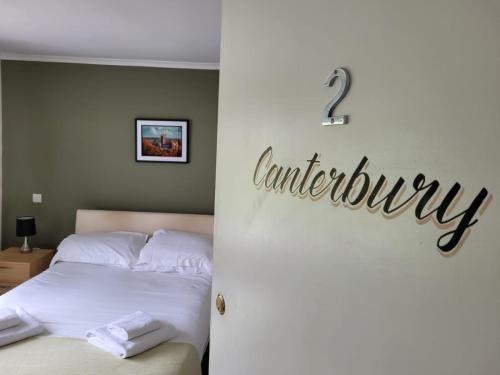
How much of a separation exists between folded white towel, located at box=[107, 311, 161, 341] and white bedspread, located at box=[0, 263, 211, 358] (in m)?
0.15

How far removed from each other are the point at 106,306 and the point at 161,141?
1.66 m

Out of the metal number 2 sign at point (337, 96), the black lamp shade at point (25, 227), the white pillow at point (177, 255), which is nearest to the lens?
the metal number 2 sign at point (337, 96)

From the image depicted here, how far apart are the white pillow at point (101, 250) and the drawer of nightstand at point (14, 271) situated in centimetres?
21

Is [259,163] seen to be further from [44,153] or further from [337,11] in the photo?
[44,153]

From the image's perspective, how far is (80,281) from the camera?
2719mm

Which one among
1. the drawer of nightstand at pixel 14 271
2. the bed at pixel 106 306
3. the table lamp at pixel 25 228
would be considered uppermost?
the table lamp at pixel 25 228

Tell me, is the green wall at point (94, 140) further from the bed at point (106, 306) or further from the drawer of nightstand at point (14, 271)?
the drawer of nightstand at point (14, 271)

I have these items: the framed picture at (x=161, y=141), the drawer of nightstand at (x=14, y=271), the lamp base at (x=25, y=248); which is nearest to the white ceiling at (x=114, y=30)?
the framed picture at (x=161, y=141)

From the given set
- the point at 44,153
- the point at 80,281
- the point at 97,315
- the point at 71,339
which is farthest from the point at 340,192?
the point at 44,153

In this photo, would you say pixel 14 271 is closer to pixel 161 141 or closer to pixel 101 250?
pixel 101 250

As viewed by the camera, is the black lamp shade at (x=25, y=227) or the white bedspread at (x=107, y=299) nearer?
the white bedspread at (x=107, y=299)

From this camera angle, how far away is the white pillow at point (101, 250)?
3.08 meters

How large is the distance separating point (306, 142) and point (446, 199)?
0.30m

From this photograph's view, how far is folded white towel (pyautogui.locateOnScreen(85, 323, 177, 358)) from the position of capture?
70.1 inches
